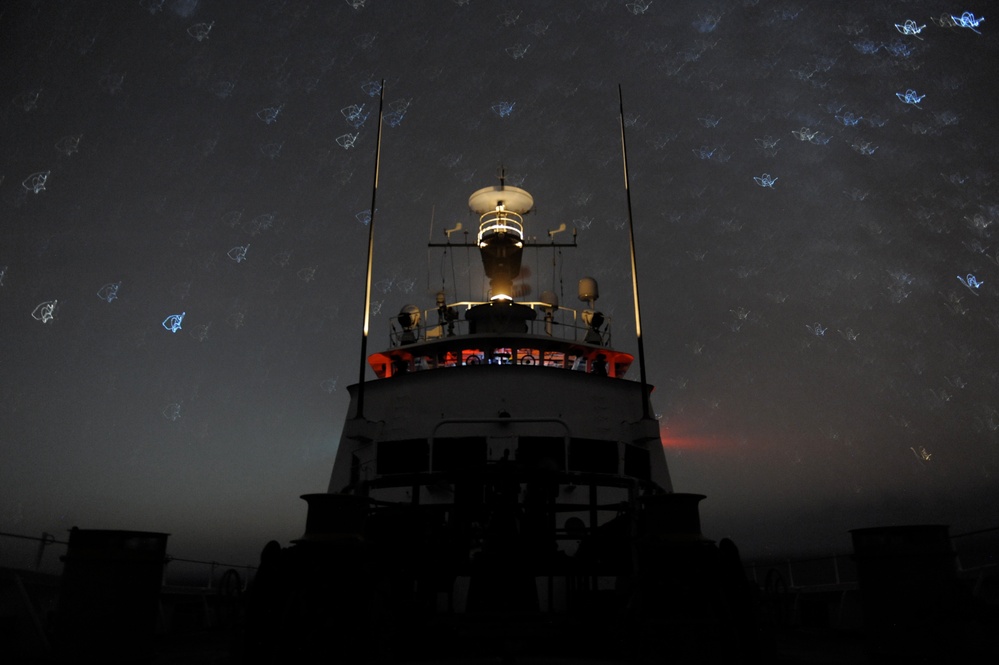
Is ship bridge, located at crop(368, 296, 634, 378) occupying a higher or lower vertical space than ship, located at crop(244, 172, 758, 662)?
higher

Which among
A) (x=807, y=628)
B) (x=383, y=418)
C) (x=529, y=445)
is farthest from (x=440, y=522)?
(x=807, y=628)

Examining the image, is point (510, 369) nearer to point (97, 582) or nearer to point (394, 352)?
point (394, 352)

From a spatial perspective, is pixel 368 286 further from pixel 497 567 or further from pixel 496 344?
pixel 497 567

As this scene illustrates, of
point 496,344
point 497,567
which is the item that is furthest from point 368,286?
point 497,567

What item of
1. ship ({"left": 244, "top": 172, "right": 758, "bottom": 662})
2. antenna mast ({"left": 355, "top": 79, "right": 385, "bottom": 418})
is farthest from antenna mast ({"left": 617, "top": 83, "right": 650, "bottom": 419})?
antenna mast ({"left": 355, "top": 79, "right": 385, "bottom": 418})

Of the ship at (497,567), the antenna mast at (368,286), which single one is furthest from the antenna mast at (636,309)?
the antenna mast at (368,286)

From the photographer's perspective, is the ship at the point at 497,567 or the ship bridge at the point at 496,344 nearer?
the ship at the point at 497,567

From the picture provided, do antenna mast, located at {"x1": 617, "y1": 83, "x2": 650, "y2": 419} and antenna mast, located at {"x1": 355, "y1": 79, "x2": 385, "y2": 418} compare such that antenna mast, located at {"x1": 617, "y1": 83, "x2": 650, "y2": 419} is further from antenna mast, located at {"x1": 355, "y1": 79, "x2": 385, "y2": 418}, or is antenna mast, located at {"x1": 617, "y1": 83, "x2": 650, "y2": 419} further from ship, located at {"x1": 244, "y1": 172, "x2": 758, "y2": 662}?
antenna mast, located at {"x1": 355, "y1": 79, "x2": 385, "y2": 418}

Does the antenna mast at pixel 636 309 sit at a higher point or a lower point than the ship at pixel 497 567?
higher

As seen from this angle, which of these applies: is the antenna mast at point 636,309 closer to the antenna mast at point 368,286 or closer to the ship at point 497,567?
the ship at point 497,567

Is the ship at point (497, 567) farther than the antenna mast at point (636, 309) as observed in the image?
No

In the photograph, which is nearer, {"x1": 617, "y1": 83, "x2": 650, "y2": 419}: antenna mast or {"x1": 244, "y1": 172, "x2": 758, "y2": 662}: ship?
{"x1": 244, "y1": 172, "x2": 758, "y2": 662}: ship

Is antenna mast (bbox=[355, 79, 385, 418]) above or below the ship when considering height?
above

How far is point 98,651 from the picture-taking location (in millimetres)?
Result: 7781
